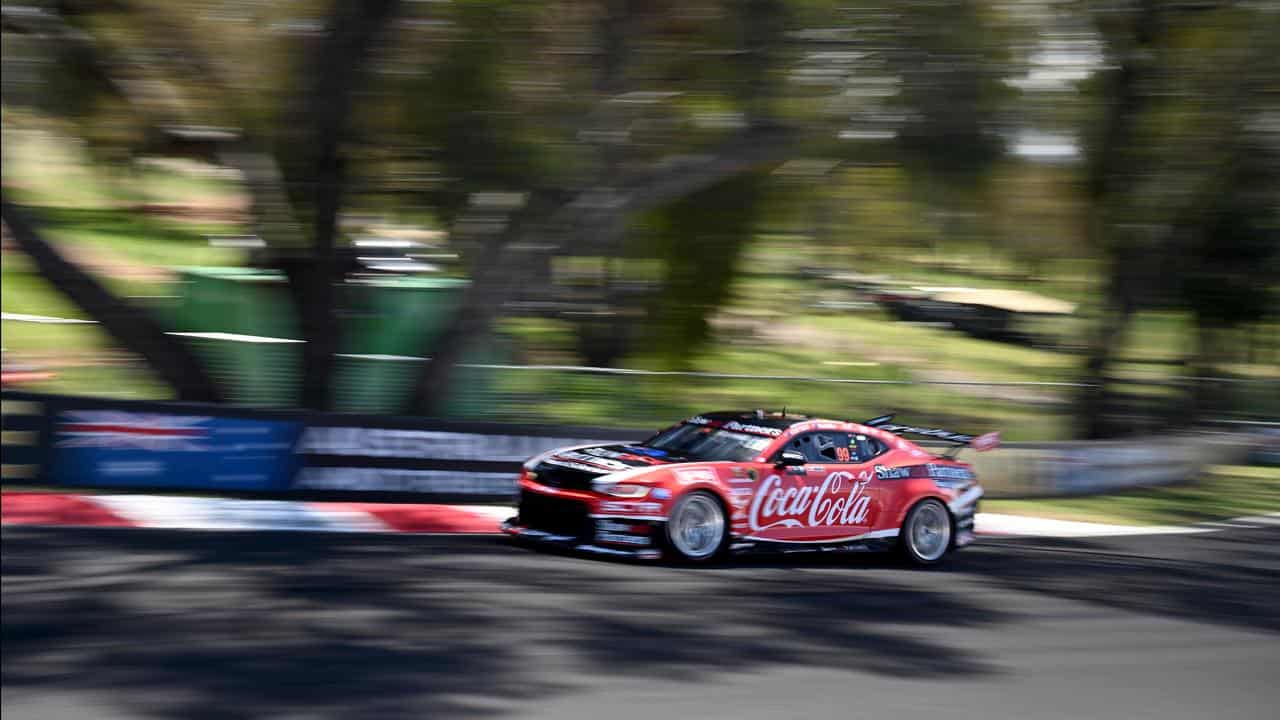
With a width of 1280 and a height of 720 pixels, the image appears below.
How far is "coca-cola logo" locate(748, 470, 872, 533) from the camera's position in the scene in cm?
1079

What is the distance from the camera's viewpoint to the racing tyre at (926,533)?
456 inches

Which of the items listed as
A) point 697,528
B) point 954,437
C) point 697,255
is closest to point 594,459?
point 697,528

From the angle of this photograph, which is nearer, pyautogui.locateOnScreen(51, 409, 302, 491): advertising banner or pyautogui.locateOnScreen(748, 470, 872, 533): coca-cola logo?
pyautogui.locateOnScreen(748, 470, 872, 533): coca-cola logo

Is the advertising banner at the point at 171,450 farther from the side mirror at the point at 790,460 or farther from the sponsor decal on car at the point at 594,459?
the side mirror at the point at 790,460

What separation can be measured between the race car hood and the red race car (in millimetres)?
11

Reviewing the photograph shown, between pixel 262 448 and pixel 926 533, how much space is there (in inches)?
246

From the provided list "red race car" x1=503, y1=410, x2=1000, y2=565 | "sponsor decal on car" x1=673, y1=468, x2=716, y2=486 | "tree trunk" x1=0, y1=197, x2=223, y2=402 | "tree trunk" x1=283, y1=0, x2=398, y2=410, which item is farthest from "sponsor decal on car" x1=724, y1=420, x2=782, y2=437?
"tree trunk" x1=0, y1=197, x2=223, y2=402

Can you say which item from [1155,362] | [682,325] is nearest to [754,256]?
[682,325]

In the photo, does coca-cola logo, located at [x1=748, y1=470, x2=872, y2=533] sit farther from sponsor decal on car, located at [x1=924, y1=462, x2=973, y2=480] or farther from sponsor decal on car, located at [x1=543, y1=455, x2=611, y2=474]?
sponsor decal on car, located at [x1=543, y1=455, x2=611, y2=474]

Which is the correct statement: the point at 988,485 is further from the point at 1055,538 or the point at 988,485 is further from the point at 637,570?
the point at 637,570

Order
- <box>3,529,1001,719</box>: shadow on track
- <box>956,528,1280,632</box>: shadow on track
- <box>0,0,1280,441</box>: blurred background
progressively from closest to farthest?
<box>3,529,1001,719</box>: shadow on track, <box>956,528,1280,632</box>: shadow on track, <box>0,0,1280,441</box>: blurred background

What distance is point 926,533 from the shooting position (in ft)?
38.5

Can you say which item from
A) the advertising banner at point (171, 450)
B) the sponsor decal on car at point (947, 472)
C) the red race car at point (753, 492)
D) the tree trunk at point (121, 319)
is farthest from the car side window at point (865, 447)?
the tree trunk at point (121, 319)

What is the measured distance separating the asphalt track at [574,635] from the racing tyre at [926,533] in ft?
1.42
